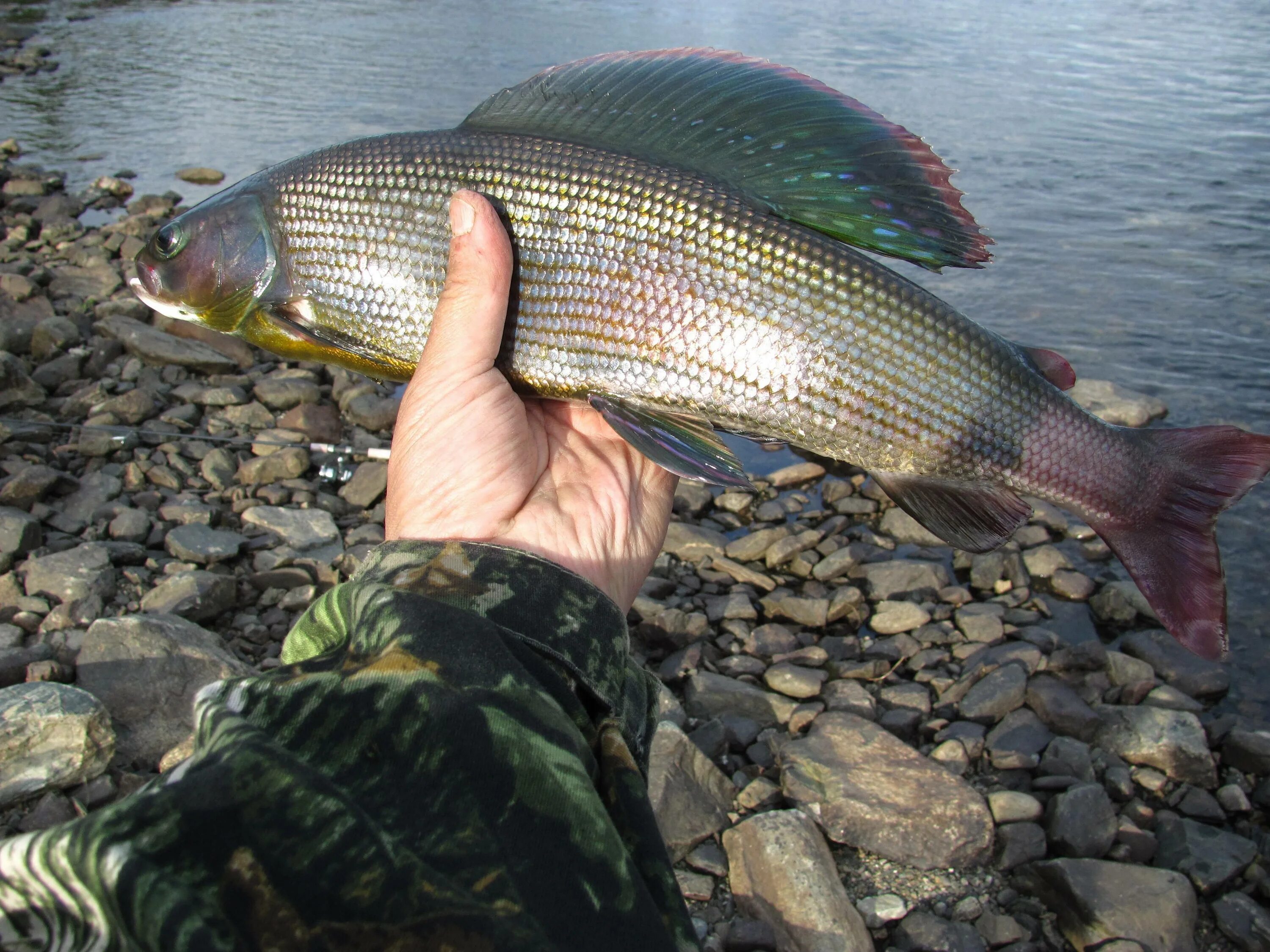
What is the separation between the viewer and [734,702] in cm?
456

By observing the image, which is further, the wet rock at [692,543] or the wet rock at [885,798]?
the wet rock at [692,543]

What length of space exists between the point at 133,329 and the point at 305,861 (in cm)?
754

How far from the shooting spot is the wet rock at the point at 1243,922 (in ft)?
11.1

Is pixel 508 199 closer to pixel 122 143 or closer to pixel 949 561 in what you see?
pixel 949 561

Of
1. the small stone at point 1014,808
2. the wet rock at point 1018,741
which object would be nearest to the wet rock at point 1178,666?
the wet rock at point 1018,741

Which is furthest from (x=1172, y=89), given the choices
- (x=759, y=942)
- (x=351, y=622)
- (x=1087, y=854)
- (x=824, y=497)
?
(x=351, y=622)

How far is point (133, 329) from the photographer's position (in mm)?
7719

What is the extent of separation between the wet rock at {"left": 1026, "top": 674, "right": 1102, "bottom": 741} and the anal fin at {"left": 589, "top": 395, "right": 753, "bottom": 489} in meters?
2.60

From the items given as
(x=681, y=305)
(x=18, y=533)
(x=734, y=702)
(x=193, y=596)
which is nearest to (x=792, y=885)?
(x=734, y=702)

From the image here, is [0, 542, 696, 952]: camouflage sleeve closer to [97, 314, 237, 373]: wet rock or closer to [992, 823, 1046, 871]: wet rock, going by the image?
[992, 823, 1046, 871]: wet rock

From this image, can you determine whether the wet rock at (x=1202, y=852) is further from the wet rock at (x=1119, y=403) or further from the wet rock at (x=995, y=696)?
the wet rock at (x=1119, y=403)

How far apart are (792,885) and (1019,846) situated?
98 centimetres

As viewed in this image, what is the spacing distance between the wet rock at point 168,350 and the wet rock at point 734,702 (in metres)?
5.00

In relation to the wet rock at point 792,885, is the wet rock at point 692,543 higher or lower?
lower
